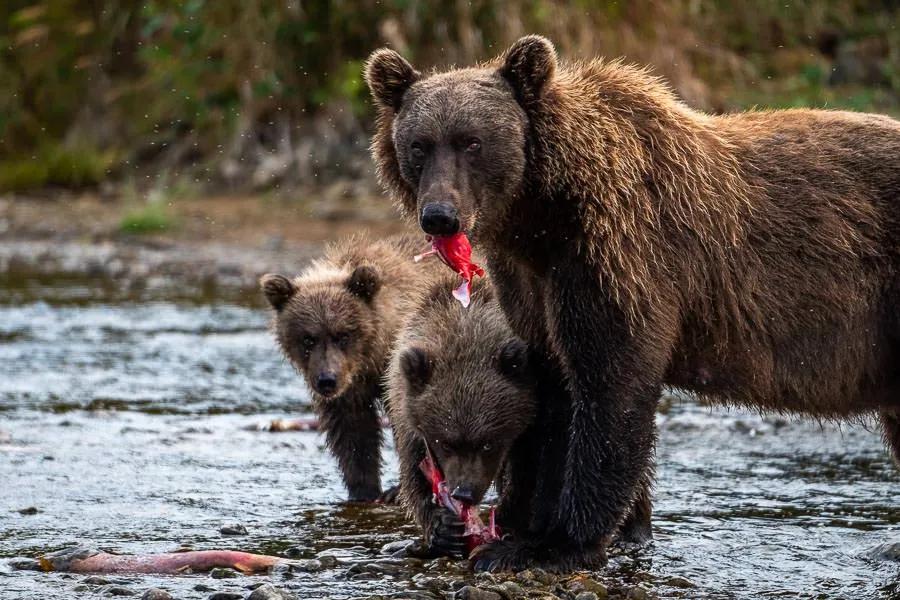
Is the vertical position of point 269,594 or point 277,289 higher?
point 277,289

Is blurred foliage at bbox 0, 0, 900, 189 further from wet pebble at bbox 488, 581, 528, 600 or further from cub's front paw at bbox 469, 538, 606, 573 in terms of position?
wet pebble at bbox 488, 581, 528, 600

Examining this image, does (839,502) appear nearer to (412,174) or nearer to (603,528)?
(603,528)

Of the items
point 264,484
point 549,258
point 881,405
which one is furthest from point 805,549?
point 264,484

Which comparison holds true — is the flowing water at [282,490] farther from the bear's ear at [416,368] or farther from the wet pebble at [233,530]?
the bear's ear at [416,368]

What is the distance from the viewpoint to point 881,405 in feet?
19.4

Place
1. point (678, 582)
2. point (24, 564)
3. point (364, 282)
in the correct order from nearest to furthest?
point (678, 582) → point (24, 564) → point (364, 282)

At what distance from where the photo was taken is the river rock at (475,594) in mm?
5207

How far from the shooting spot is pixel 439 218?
5.12 meters

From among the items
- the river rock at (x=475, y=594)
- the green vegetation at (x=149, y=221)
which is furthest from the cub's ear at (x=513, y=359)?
the green vegetation at (x=149, y=221)

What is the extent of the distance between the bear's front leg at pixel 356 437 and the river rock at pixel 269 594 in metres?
2.15

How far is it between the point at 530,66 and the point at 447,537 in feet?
6.15

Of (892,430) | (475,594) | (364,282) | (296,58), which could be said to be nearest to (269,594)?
(475,594)

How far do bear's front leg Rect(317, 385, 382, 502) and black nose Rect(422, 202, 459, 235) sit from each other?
2493 mm

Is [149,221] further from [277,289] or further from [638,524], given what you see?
[638,524]
